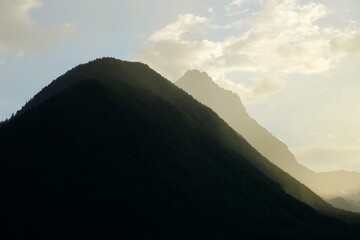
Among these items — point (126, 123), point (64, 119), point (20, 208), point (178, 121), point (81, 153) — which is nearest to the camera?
point (20, 208)

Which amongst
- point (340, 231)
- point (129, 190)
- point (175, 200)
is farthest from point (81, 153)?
point (340, 231)

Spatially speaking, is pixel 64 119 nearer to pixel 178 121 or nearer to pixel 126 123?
pixel 126 123

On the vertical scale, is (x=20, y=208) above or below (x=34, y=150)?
below

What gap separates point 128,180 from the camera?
5866 inches

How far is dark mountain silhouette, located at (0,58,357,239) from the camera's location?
131 meters

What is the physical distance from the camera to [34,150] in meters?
152

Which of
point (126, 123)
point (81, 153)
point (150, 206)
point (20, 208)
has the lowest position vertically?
point (20, 208)

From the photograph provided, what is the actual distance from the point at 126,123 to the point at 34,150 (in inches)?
1313

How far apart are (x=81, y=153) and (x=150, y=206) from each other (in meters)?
27.4

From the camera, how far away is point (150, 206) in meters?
140

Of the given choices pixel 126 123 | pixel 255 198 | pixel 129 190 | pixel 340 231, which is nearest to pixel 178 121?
pixel 126 123

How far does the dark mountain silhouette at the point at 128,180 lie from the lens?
431ft

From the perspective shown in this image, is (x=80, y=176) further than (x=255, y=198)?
No

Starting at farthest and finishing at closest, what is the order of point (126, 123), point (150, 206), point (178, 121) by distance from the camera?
point (178, 121)
point (126, 123)
point (150, 206)
